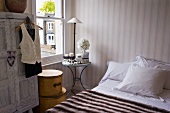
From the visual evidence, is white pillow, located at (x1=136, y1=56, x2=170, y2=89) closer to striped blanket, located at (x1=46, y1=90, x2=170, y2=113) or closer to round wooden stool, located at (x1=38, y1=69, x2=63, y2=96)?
striped blanket, located at (x1=46, y1=90, x2=170, y2=113)

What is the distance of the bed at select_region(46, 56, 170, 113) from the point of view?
6.25ft

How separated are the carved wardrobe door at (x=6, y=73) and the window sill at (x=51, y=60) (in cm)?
96

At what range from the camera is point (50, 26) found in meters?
3.43

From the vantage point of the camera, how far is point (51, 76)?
8.95 feet

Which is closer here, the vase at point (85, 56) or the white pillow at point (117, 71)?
the white pillow at point (117, 71)

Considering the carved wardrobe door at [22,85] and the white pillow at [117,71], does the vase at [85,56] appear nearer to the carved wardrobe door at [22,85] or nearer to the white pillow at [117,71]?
the white pillow at [117,71]

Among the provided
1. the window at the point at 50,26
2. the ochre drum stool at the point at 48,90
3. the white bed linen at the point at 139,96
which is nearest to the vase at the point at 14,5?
the window at the point at 50,26

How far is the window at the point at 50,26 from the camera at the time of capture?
10.4 ft

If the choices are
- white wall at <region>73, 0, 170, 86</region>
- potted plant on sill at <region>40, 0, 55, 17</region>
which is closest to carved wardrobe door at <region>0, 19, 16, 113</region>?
potted plant on sill at <region>40, 0, 55, 17</region>

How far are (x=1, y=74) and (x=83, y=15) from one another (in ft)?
6.89

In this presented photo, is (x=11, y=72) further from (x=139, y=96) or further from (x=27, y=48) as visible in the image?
(x=139, y=96)

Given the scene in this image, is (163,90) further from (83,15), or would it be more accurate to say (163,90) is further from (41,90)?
(83,15)

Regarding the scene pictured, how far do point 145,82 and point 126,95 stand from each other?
0.32 meters

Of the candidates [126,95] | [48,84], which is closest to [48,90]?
[48,84]
